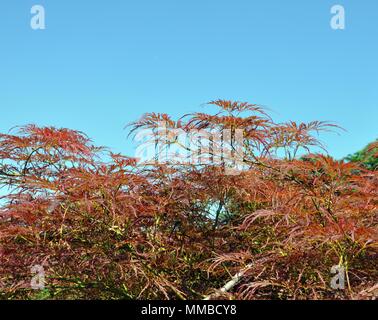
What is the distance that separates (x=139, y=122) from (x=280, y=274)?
3.71ft

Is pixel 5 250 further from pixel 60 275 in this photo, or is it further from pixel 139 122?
pixel 139 122

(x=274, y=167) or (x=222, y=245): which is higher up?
(x=274, y=167)

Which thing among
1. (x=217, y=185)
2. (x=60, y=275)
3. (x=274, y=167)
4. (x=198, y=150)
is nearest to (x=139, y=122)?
(x=198, y=150)

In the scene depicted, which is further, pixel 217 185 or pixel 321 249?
pixel 217 185

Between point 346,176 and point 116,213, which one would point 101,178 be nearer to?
point 116,213

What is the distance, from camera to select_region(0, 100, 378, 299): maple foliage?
263cm

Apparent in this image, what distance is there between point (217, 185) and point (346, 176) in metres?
0.76

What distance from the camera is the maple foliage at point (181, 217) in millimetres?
2635

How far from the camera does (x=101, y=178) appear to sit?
2.70 m

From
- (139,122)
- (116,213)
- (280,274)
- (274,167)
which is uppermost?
(139,122)

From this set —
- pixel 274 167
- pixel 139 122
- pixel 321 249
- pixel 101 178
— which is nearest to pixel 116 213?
pixel 101 178

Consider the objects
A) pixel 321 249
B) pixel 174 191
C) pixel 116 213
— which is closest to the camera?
pixel 321 249

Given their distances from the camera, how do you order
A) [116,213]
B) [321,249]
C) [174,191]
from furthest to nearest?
[174,191]
[116,213]
[321,249]

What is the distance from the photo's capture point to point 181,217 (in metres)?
3.14
